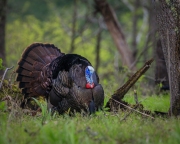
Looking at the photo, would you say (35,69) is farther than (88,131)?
Yes

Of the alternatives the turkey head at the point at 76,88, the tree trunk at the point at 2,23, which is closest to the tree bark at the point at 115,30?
the tree trunk at the point at 2,23

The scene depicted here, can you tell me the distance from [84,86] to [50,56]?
184 cm

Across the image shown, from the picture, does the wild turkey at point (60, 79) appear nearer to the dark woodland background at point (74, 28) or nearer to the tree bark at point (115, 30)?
the tree bark at point (115, 30)

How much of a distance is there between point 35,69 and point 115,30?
16.5 feet

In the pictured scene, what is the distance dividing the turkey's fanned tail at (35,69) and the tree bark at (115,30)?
13.3ft

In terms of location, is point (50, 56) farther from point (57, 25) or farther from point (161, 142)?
point (57, 25)

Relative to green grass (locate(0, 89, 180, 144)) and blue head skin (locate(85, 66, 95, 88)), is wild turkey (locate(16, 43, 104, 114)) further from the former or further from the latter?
green grass (locate(0, 89, 180, 144))

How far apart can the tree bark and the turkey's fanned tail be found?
13.3ft

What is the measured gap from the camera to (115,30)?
11.7m

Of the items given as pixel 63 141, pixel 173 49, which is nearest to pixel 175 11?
pixel 173 49

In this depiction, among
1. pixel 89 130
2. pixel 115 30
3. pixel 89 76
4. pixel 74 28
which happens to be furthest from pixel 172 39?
pixel 74 28

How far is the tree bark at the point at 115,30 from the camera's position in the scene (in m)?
11.1

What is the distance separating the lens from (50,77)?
21.8 ft

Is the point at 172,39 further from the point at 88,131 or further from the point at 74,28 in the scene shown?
the point at 74,28
